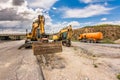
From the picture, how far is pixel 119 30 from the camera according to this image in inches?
3228

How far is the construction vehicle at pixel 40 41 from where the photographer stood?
17.6m

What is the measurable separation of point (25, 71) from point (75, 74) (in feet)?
10.1

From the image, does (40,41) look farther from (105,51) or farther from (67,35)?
(105,51)

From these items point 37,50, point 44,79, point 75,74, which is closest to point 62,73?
point 75,74

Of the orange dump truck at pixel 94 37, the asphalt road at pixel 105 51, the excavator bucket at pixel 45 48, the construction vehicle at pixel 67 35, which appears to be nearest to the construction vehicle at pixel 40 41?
the excavator bucket at pixel 45 48

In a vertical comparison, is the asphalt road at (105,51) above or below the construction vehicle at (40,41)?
below

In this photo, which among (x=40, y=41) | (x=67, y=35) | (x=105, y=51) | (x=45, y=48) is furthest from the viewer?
(x=67, y=35)

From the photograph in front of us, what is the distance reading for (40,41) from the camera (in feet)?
95.5

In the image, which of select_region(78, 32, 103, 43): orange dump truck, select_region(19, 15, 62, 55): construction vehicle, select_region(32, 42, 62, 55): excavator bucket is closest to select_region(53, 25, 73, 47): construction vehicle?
select_region(19, 15, 62, 55): construction vehicle

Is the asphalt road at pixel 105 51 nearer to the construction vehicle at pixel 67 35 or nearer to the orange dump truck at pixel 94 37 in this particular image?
the construction vehicle at pixel 67 35

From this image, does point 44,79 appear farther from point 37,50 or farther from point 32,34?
point 32,34

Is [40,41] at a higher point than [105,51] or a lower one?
higher

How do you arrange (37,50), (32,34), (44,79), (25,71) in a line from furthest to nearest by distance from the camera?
(32,34)
(37,50)
(25,71)
(44,79)

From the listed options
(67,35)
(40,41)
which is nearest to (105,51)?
(40,41)
